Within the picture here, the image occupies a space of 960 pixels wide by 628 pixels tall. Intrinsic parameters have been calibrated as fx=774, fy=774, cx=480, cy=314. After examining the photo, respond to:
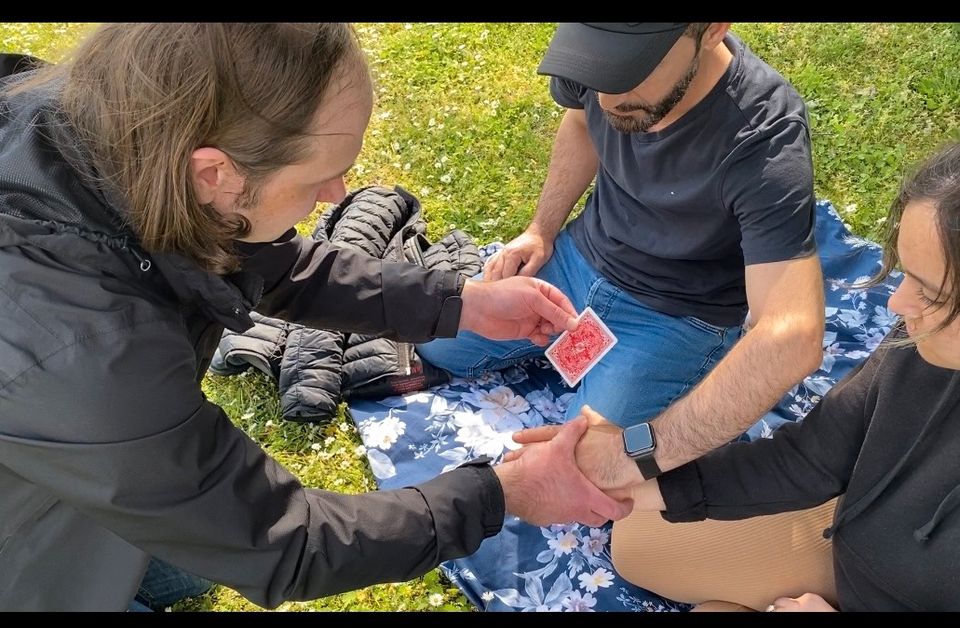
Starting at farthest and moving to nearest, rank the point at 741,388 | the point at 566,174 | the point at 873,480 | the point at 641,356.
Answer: the point at 566,174 → the point at 641,356 → the point at 741,388 → the point at 873,480

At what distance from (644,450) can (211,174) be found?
68.3 inches

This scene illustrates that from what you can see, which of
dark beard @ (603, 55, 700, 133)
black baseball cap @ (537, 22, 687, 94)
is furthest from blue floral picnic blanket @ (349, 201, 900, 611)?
black baseball cap @ (537, 22, 687, 94)

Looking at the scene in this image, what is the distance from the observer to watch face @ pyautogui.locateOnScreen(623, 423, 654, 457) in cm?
280

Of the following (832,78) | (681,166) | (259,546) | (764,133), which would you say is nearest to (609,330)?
(681,166)

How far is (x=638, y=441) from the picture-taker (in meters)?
2.81

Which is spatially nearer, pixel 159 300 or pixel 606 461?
pixel 159 300

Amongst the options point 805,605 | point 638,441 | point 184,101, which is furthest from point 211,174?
point 805,605

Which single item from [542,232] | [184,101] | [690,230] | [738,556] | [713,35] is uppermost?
[713,35]

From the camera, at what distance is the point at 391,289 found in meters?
3.19

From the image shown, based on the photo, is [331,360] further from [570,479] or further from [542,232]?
[570,479]

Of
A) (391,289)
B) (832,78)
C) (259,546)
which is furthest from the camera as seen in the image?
(832,78)
